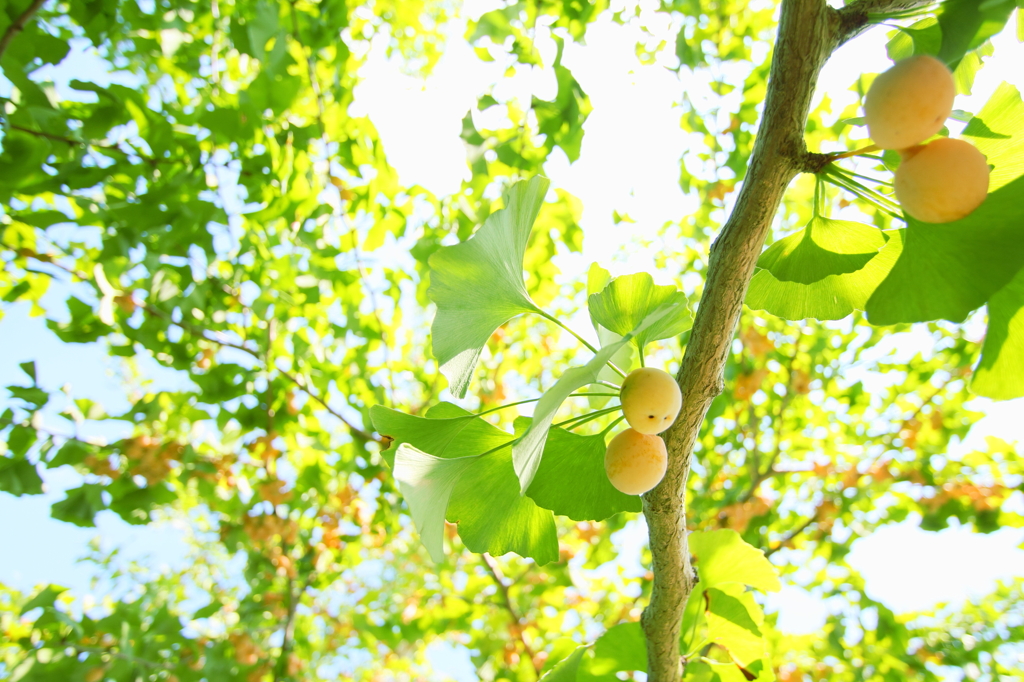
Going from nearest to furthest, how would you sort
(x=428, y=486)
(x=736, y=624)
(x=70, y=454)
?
(x=428, y=486), (x=736, y=624), (x=70, y=454)

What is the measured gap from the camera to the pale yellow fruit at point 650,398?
44 cm

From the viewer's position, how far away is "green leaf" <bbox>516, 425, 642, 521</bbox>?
56 cm

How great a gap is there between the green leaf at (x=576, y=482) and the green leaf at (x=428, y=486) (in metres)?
0.07

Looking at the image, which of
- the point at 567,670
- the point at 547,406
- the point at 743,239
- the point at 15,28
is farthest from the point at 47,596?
the point at 743,239

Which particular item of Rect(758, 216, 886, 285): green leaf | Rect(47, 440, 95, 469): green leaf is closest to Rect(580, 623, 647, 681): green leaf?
Rect(758, 216, 886, 285): green leaf

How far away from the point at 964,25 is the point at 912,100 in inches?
4.0

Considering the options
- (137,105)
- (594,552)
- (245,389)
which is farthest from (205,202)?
(594,552)

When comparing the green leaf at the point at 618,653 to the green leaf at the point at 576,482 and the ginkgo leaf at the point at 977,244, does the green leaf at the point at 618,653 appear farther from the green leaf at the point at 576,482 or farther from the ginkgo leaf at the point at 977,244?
the ginkgo leaf at the point at 977,244

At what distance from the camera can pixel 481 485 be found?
570 mm

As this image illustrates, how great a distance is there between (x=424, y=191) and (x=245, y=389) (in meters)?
0.71

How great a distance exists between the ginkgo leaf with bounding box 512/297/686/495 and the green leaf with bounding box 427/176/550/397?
6.0 inches

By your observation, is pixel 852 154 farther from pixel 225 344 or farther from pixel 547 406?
pixel 225 344

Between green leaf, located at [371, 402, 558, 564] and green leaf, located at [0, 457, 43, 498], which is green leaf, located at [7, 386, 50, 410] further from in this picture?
green leaf, located at [371, 402, 558, 564]

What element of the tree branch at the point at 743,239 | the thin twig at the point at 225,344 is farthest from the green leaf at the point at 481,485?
the thin twig at the point at 225,344
